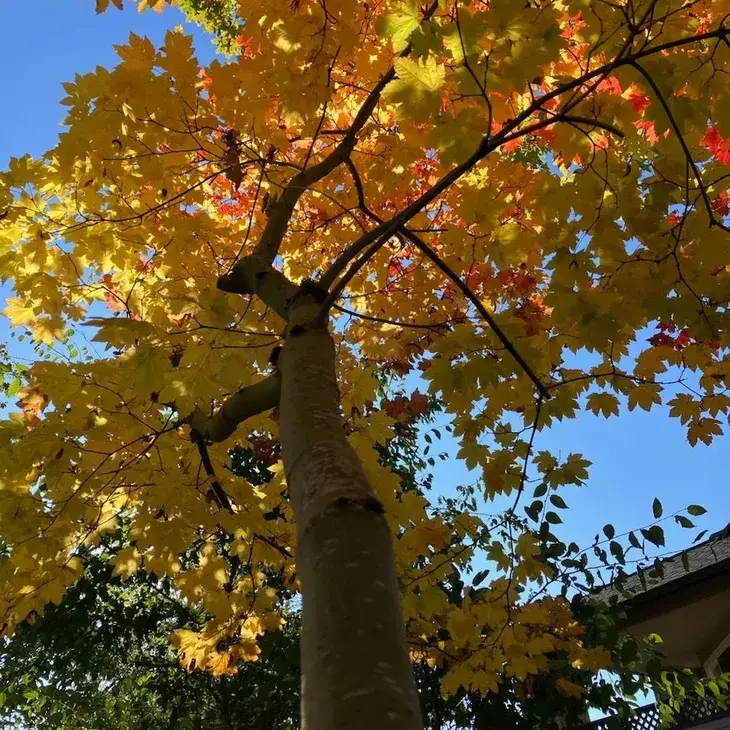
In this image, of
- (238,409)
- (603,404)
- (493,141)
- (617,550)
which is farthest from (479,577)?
(493,141)

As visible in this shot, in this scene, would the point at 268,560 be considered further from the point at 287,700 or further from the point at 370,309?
the point at 287,700

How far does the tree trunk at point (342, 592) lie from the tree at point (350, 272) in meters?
0.02

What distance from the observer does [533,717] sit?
4.39 m

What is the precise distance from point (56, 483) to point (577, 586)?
3450 millimetres

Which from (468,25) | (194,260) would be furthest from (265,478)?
(468,25)

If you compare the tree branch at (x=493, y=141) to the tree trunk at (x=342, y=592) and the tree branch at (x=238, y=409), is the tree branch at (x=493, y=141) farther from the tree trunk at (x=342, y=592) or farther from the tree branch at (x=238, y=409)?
the tree trunk at (x=342, y=592)

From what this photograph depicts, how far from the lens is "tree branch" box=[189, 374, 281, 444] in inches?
77.5

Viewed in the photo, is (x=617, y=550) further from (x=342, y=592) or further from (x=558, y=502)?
(x=342, y=592)

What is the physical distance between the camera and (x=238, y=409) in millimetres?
2139

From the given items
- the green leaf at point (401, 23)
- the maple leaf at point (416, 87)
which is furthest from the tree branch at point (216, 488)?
the green leaf at point (401, 23)

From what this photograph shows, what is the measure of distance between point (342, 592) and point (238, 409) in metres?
1.19

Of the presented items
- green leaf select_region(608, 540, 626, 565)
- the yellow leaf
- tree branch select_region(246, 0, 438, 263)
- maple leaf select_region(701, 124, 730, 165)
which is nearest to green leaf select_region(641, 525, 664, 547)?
green leaf select_region(608, 540, 626, 565)

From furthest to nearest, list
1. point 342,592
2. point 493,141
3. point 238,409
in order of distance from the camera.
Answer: point 238,409 < point 493,141 < point 342,592

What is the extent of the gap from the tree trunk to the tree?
0.08 feet
